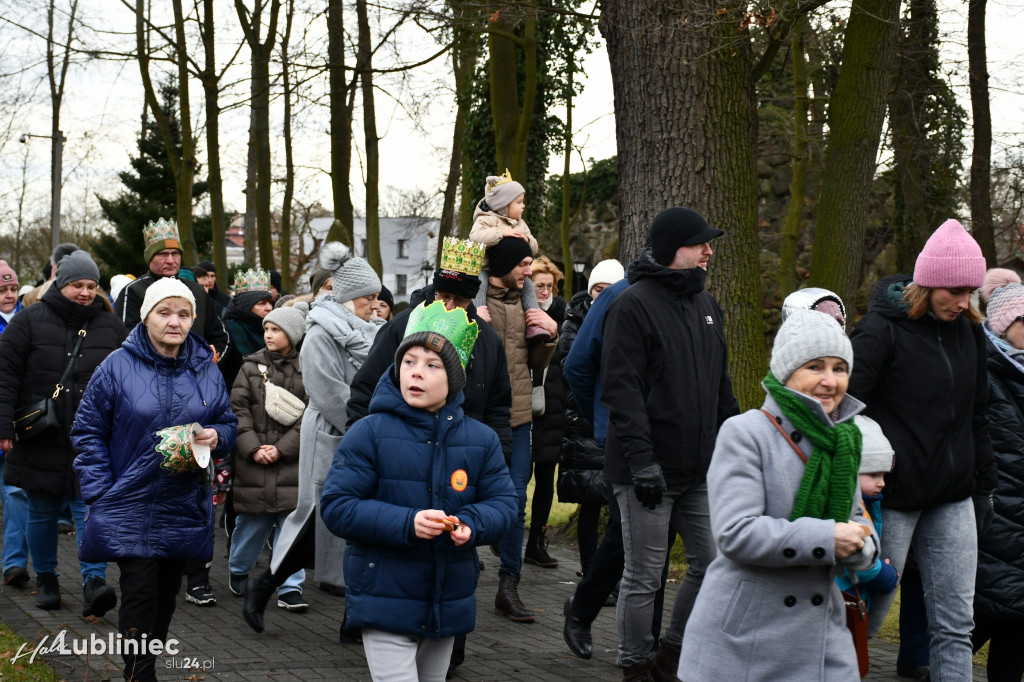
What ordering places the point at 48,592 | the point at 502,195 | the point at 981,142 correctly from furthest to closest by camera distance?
the point at 981,142 → the point at 48,592 → the point at 502,195

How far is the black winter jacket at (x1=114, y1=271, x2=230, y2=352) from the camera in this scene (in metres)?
8.90

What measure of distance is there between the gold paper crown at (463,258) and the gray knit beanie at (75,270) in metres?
2.64

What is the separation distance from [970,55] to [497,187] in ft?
32.5

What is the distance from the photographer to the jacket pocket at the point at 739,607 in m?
3.79

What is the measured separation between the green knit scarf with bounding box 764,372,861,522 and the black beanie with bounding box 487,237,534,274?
3.24 meters

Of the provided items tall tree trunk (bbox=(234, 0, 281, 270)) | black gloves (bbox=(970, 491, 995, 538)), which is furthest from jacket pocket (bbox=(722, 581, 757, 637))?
tall tree trunk (bbox=(234, 0, 281, 270))

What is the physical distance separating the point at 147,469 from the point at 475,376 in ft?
5.51

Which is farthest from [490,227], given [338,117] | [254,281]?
[338,117]

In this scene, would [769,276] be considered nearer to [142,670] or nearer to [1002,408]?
[1002,408]

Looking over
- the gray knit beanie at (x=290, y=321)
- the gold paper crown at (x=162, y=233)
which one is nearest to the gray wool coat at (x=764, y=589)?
the gray knit beanie at (x=290, y=321)

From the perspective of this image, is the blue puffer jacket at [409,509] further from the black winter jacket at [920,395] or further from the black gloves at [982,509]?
the black gloves at [982,509]

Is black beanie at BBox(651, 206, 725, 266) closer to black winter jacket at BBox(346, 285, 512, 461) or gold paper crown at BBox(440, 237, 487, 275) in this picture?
gold paper crown at BBox(440, 237, 487, 275)

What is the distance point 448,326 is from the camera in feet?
15.3

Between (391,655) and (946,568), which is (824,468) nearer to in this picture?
(391,655)
